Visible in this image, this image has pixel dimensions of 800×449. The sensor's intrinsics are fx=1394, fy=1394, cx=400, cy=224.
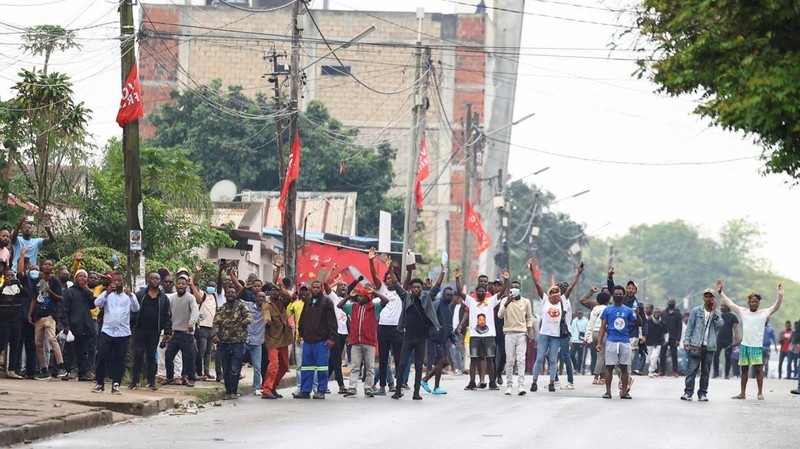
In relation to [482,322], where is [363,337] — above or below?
below

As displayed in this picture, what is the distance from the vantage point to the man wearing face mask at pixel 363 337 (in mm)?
21969

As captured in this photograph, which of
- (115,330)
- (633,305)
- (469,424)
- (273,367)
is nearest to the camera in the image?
(469,424)

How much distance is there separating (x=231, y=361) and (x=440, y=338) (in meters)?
4.18

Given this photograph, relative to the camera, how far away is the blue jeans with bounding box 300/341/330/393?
68.9 ft

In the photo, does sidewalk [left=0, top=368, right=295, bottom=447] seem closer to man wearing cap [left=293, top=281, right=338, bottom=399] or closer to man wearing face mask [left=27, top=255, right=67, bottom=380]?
man wearing face mask [left=27, top=255, right=67, bottom=380]

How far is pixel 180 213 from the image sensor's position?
1275 inches

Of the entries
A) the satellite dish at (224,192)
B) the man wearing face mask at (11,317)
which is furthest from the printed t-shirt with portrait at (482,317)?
the satellite dish at (224,192)

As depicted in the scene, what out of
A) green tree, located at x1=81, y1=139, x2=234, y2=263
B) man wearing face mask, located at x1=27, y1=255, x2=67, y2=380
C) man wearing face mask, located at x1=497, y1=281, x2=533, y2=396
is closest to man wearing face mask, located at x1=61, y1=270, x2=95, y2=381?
man wearing face mask, located at x1=27, y1=255, x2=67, y2=380

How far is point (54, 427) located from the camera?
1448 cm

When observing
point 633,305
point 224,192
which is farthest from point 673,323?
point 224,192

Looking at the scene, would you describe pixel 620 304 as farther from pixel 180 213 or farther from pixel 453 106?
pixel 453 106

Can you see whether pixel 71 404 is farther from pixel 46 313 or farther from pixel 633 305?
pixel 633 305

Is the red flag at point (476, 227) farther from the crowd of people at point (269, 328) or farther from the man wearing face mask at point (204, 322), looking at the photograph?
the man wearing face mask at point (204, 322)

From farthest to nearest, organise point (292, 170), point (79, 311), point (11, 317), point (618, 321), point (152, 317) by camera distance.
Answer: point (292, 170)
point (618, 321)
point (79, 311)
point (11, 317)
point (152, 317)
